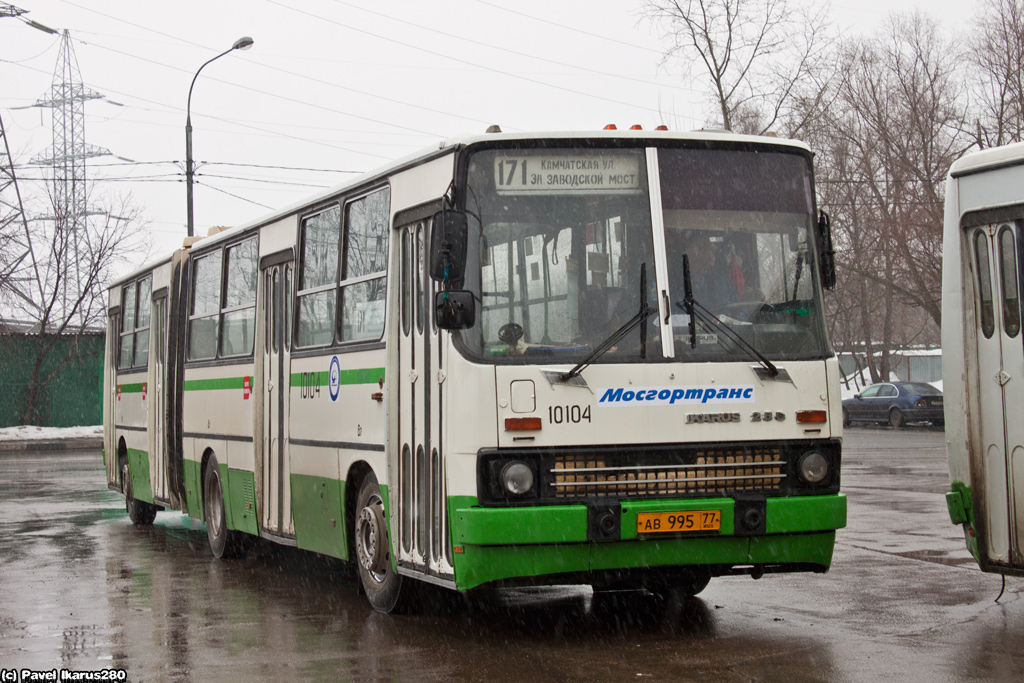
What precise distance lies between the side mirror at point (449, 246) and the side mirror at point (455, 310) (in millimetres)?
100

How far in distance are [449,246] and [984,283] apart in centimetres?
352

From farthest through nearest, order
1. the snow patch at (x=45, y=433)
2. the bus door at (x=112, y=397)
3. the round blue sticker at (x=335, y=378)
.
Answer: the snow patch at (x=45, y=433), the bus door at (x=112, y=397), the round blue sticker at (x=335, y=378)

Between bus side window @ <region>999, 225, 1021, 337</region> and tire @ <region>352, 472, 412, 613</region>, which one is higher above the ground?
bus side window @ <region>999, 225, 1021, 337</region>

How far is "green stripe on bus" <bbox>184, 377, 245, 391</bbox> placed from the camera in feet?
41.6

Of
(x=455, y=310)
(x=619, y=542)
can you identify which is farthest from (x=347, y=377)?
(x=619, y=542)

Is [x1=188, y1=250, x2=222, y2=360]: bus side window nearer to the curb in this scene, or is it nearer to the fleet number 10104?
the fleet number 10104

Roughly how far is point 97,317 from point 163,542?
96.1 ft

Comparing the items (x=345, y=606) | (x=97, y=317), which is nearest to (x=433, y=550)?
(x=345, y=606)

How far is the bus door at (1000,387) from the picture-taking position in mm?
8281

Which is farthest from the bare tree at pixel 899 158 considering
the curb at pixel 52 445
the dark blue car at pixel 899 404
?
the curb at pixel 52 445

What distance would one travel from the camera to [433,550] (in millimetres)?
8375

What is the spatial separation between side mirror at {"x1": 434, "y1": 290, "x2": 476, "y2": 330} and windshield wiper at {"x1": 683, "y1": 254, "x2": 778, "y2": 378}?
133cm

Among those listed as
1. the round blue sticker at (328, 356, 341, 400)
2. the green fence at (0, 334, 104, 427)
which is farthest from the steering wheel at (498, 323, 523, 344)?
the green fence at (0, 334, 104, 427)

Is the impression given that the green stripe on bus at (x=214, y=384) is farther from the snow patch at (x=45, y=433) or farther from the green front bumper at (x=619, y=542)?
the snow patch at (x=45, y=433)
